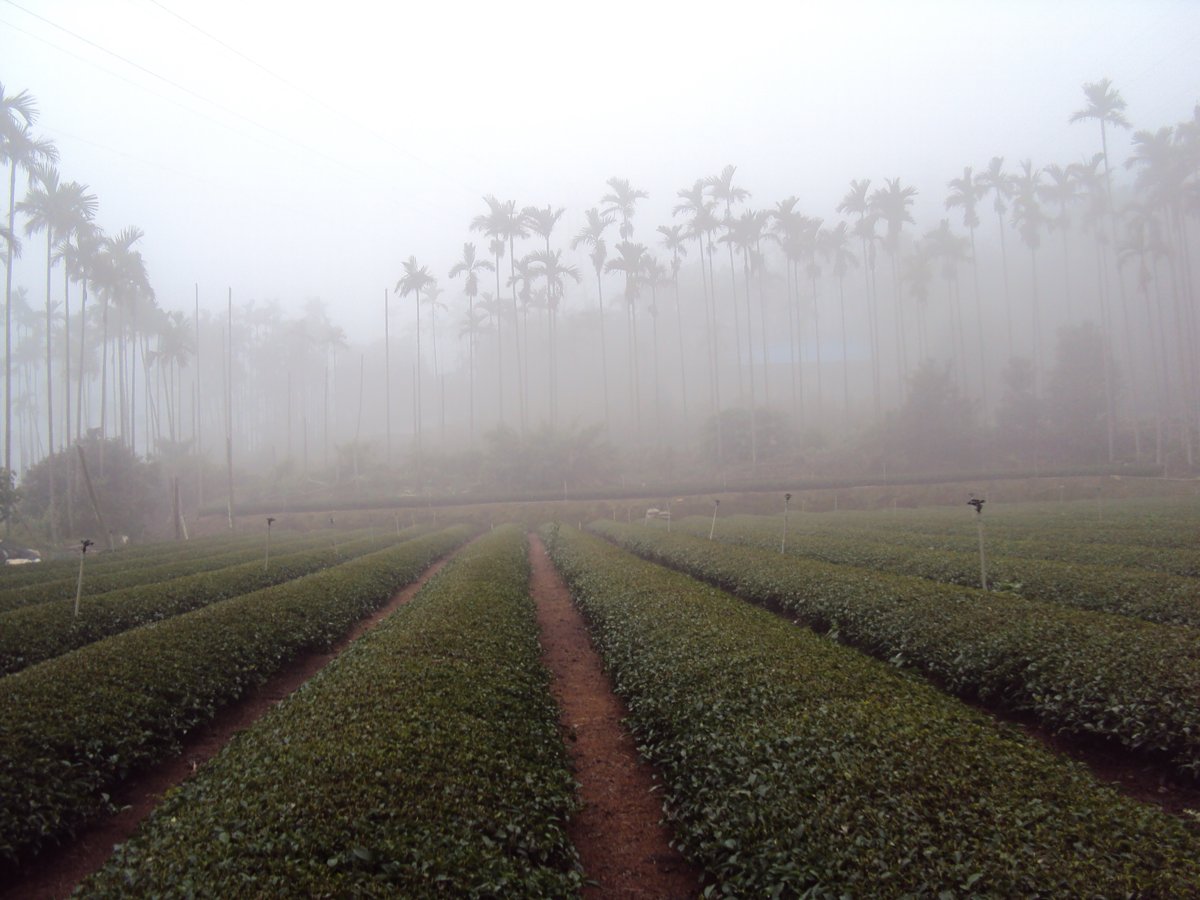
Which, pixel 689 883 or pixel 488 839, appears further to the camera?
pixel 689 883

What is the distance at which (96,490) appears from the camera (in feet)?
137

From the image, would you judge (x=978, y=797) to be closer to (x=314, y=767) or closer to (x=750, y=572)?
(x=314, y=767)

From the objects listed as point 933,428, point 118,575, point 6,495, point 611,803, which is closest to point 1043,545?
point 611,803

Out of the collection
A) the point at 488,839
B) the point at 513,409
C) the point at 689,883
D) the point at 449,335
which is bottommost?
the point at 689,883

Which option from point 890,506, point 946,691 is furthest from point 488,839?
point 890,506

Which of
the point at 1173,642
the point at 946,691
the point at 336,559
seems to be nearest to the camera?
the point at 1173,642

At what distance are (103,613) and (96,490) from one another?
37710mm

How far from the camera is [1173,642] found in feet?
23.9

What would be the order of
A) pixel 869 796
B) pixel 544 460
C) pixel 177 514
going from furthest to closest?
pixel 544 460
pixel 177 514
pixel 869 796

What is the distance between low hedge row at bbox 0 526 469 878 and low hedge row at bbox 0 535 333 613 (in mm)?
6198

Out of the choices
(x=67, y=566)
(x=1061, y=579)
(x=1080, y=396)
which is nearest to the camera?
(x=1061, y=579)

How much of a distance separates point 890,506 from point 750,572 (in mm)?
31067

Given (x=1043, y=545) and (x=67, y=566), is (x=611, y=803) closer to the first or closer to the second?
(x=1043, y=545)

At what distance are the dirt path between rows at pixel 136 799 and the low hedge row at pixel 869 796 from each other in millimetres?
5197
